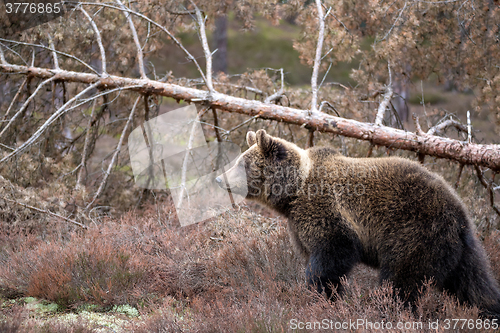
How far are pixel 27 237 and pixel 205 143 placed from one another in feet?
10.7

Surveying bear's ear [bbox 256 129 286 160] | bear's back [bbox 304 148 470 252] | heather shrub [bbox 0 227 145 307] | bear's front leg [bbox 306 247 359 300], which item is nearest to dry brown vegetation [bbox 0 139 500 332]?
heather shrub [bbox 0 227 145 307]

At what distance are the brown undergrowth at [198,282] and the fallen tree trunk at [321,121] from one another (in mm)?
1263

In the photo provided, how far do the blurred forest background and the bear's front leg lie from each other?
0.20 meters

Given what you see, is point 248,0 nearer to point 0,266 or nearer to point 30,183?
point 30,183

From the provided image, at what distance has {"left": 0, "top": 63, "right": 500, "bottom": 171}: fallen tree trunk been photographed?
5.34 metres

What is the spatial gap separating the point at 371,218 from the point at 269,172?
126cm

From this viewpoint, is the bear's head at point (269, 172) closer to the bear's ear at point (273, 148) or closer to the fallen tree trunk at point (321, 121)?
the bear's ear at point (273, 148)

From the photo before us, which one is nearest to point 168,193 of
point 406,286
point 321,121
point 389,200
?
point 321,121

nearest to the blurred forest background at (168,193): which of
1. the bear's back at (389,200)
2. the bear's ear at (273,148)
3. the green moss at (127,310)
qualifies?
the green moss at (127,310)

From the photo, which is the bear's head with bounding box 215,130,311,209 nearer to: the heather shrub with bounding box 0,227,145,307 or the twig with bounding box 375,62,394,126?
the heather shrub with bounding box 0,227,145,307

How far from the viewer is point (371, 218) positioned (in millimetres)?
4074

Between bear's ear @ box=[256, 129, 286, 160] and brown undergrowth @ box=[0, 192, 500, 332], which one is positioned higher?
bear's ear @ box=[256, 129, 286, 160]

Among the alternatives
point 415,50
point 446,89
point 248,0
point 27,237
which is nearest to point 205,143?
point 248,0

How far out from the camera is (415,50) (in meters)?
7.48
